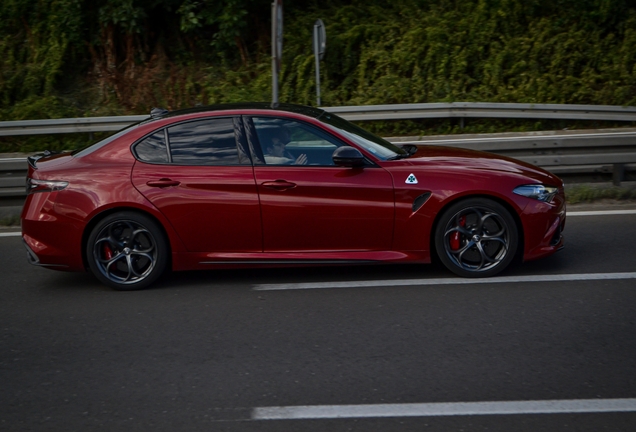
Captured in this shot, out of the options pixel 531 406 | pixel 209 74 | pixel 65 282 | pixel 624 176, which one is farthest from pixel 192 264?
pixel 209 74

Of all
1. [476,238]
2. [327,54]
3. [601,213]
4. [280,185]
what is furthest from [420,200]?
[327,54]

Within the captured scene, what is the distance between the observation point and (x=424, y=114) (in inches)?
593

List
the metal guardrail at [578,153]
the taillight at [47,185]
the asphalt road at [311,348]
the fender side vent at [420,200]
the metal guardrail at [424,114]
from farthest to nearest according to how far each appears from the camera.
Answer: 1. the metal guardrail at [424,114]
2. the metal guardrail at [578,153]
3. the taillight at [47,185]
4. the fender side vent at [420,200]
5. the asphalt road at [311,348]

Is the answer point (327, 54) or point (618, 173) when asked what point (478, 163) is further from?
point (327, 54)

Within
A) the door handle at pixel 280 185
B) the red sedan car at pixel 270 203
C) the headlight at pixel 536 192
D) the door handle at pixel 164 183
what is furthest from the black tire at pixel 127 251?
the headlight at pixel 536 192

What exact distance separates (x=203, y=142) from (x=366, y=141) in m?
1.35

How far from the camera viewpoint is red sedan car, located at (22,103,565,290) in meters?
6.21

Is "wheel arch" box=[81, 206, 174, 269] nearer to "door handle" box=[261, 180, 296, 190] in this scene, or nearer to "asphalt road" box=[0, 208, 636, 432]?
"asphalt road" box=[0, 208, 636, 432]

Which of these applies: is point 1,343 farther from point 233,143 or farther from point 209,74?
point 209,74

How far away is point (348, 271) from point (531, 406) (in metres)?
2.85

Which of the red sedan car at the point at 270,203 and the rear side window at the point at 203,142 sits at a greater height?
the rear side window at the point at 203,142

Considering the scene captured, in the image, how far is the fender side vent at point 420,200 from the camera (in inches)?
244

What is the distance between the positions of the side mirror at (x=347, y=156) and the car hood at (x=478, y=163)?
1.42 ft

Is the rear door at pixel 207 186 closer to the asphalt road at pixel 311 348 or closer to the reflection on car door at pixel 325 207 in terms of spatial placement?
the reflection on car door at pixel 325 207
